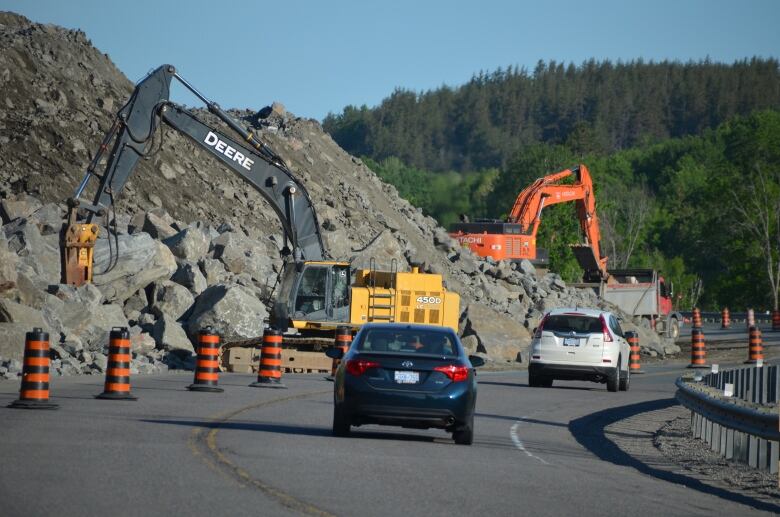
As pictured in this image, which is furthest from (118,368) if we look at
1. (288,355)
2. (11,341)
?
(288,355)

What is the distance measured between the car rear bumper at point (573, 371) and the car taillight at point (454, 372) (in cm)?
1320

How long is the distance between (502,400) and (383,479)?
13999mm

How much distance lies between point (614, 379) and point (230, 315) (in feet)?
37.9

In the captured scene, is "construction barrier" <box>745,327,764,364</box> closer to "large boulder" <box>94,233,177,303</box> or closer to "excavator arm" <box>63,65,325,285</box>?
"excavator arm" <box>63,65,325,285</box>

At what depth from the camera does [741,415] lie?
52.1 ft

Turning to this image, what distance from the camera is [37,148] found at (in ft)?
180

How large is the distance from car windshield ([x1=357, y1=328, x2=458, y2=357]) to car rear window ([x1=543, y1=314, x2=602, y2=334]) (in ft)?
41.4

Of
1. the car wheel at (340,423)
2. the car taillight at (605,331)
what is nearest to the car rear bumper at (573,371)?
the car taillight at (605,331)

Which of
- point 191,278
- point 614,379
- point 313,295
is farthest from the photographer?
point 191,278

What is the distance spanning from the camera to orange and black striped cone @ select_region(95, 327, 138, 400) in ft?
72.0

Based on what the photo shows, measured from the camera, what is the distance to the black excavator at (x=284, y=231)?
3462 cm

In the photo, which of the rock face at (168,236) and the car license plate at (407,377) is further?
the rock face at (168,236)

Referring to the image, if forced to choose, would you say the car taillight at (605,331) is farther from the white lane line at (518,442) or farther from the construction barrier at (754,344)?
the construction barrier at (754,344)

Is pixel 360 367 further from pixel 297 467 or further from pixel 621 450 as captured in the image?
pixel 621 450
